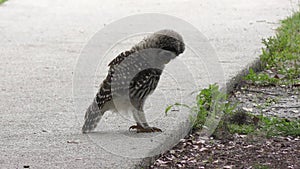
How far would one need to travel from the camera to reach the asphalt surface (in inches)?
208

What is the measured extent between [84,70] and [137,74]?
9.88 feet

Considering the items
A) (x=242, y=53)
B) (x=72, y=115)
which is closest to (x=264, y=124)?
(x=72, y=115)

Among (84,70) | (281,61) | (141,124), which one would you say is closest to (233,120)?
(141,124)

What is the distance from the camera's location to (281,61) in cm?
852

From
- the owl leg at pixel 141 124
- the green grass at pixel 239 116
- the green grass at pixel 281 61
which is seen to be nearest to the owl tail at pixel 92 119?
the owl leg at pixel 141 124

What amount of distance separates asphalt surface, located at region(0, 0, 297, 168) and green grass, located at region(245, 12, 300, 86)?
8.9 inches

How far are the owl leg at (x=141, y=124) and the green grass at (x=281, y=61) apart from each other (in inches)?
86.5

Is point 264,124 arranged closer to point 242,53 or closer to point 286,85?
point 286,85

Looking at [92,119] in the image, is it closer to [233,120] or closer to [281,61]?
[233,120]

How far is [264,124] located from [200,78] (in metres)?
1.94

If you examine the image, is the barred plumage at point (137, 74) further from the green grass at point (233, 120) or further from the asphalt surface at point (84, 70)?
the green grass at point (233, 120)

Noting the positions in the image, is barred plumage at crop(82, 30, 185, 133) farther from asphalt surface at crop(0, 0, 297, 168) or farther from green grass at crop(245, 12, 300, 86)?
green grass at crop(245, 12, 300, 86)

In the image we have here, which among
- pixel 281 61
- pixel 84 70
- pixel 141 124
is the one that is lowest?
pixel 84 70

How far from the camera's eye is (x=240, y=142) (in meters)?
5.61
